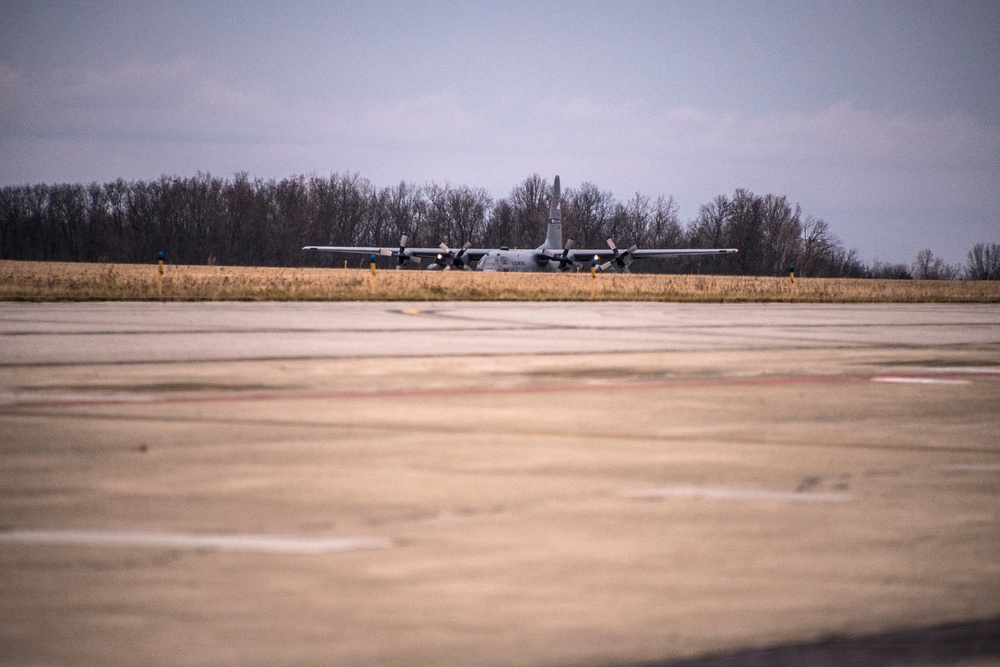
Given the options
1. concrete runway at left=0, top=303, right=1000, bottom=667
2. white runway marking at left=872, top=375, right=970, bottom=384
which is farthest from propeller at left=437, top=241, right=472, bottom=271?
concrete runway at left=0, top=303, right=1000, bottom=667

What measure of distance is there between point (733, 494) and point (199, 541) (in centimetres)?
292

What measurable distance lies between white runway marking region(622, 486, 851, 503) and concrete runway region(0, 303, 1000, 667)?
3 centimetres

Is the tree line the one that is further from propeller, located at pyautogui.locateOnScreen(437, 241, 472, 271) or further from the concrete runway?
the concrete runway

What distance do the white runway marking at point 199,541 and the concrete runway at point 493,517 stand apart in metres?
0.02

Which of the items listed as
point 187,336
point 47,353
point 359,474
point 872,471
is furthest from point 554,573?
point 187,336

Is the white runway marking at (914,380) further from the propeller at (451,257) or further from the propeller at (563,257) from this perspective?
the propeller at (451,257)

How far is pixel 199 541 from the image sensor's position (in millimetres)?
5328

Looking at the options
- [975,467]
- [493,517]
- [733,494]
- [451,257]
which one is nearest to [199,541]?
[493,517]

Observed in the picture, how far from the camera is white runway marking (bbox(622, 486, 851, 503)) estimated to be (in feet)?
21.4

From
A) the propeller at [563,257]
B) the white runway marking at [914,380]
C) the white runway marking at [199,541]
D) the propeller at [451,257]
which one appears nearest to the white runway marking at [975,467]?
the white runway marking at [199,541]

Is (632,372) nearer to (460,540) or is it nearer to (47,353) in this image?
(47,353)

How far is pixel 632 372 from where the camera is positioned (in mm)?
13992

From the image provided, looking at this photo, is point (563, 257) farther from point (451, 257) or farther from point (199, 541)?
point (199, 541)

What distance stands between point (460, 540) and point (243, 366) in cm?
907
